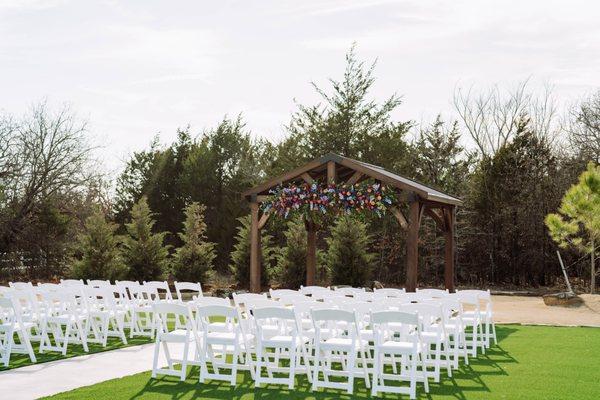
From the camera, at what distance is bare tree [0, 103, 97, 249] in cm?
2309

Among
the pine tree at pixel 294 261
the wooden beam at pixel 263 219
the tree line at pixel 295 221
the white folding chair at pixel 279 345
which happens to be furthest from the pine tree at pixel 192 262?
the white folding chair at pixel 279 345

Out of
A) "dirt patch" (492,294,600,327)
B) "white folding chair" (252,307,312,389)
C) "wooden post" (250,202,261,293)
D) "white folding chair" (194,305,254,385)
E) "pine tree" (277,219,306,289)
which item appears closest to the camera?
"white folding chair" (252,307,312,389)

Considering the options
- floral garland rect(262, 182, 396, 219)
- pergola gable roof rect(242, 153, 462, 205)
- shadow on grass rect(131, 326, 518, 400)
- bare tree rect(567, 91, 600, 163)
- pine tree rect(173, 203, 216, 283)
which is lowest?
shadow on grass rect(131, 326, 518, 400)

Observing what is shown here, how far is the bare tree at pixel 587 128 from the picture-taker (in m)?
24.4

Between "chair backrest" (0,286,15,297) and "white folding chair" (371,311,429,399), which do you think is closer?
"white folding chair" (371,311,429,399)

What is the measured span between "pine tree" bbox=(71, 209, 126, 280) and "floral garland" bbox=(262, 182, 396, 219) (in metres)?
6.34

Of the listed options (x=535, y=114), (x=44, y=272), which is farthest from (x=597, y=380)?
(x=535, y=114)

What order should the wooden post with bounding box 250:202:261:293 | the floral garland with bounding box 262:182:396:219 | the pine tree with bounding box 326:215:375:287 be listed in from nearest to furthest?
the floral garland with bounding box 262:182:396:219 < the wooden post with bounding box 250:202:261:293 < the pine tree with bounding box 326:215:375:287

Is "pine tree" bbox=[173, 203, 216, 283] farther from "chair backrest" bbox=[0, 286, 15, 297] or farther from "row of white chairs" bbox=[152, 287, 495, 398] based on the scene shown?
"row of white chairs" bbox=[152, 287, 495, 398]

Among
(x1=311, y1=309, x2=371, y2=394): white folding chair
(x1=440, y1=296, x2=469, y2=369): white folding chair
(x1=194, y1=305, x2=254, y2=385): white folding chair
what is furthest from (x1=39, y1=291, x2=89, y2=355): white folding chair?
(x1=440, y1=296, x2=469, y2=369): white folding chair

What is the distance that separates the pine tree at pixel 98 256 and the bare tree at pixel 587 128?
1577 cm

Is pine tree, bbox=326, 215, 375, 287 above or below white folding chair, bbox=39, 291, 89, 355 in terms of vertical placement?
above

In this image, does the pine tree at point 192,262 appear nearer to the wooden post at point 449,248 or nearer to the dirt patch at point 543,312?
the wooden post at point 449,248

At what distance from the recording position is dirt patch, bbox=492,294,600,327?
1380 cm
